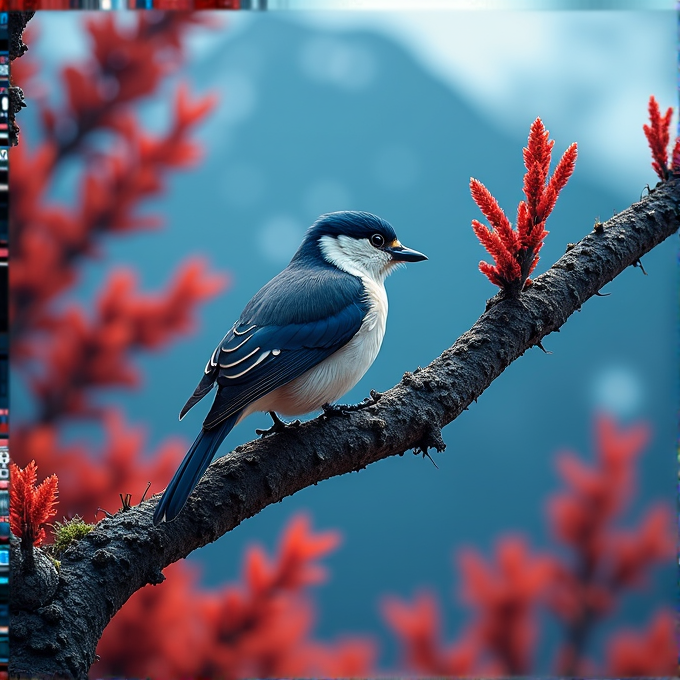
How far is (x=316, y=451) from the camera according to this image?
135cm

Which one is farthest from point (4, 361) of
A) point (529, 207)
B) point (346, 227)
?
point (529, 207)

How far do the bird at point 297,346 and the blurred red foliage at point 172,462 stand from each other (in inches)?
11.7

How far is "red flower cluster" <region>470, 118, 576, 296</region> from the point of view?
1.46 metres

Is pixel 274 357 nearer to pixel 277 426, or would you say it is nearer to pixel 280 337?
pixel 280 337

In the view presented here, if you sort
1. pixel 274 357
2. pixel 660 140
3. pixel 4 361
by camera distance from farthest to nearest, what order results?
pixel 660 140 < pixel 4 361 < pixel 274 357

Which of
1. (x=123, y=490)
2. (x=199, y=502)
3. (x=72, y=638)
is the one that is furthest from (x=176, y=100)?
(x=72, y=638)

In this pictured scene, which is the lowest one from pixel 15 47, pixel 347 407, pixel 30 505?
pixel 30 505

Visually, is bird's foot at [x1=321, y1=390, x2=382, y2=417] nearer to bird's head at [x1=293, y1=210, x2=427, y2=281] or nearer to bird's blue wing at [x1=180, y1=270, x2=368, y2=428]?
bird's blue wing at [x1=180, y1=270, x2=368, y2=428]

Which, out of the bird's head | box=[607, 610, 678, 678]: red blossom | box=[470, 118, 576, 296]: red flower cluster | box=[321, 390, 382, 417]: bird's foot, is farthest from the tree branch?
box=[607, 610, 678, 678]: red blossom

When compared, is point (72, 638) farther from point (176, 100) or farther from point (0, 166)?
point (176, 100)

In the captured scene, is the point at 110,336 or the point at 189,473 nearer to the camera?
the point at 189,473

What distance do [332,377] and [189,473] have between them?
35 cm

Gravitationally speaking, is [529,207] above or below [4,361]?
above

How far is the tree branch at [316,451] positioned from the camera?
1106 mm
